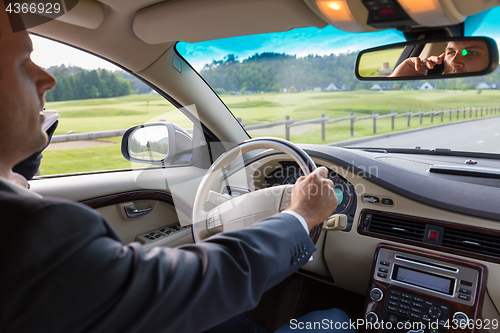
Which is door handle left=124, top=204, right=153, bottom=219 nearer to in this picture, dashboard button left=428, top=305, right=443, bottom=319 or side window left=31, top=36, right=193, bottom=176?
side window left=31, top=36, right=193, bottom=176

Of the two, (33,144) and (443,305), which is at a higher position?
(33,144)

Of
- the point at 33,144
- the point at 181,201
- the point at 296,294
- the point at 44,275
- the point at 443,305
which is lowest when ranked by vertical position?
the point at 296,294

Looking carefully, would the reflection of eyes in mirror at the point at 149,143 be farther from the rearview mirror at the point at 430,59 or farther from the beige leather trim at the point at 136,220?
the rearview mirror at the point at 430,59

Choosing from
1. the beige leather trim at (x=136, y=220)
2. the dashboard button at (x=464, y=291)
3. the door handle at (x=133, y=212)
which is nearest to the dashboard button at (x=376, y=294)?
the dashboard button at (x=464, y=291)

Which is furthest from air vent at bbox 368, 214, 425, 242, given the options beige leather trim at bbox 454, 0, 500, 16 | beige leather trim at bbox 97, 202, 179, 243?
beige leather trim at bbox 97, 202, 179, 243

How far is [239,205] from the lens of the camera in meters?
1.86

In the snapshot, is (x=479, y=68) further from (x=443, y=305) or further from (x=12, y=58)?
(x=12, y=58)

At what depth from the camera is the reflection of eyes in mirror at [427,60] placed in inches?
61.9

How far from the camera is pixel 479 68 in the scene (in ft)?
5.27

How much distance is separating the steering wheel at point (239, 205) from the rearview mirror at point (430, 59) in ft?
2.34

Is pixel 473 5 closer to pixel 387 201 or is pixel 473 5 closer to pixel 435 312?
pixel 387 201

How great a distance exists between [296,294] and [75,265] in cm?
207

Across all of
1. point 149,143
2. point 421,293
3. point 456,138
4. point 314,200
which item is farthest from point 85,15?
point 456,138

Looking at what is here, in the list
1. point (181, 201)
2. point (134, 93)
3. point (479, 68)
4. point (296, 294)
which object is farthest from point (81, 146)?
point (479, 68)
